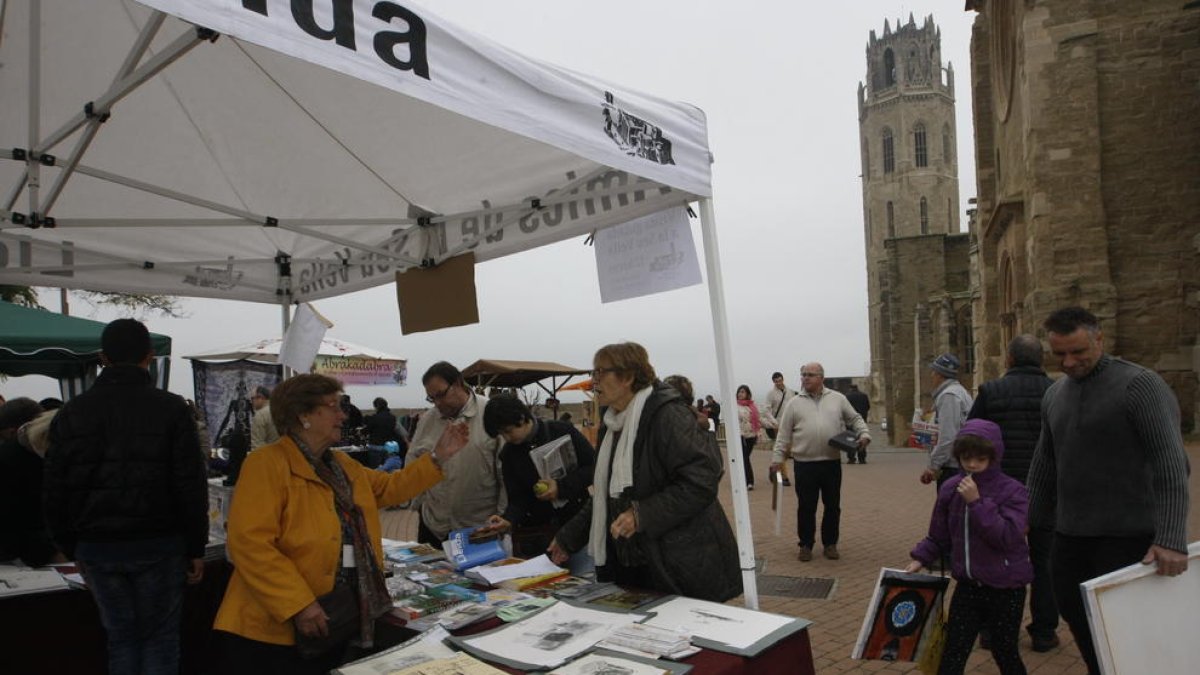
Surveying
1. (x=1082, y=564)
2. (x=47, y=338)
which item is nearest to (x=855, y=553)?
(x=1082, y=564)

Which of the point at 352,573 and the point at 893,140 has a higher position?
the point at 893,140

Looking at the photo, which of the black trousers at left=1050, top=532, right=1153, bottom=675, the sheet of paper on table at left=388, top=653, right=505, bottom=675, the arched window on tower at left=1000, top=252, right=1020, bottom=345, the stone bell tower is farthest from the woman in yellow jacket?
the stone bell tower

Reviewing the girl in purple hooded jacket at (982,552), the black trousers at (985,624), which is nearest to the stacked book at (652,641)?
the girl in purple hooded jacket at (982,552)

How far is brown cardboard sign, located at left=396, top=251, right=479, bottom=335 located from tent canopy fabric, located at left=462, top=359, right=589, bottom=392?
12.8 meters

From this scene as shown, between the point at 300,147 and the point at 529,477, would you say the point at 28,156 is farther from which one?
the point at 529,477

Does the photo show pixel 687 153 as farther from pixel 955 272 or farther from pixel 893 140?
pixel 893 140

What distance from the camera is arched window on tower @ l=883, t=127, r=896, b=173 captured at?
75.9m

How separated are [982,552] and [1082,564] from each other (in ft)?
1.30

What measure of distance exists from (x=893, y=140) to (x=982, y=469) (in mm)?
80776

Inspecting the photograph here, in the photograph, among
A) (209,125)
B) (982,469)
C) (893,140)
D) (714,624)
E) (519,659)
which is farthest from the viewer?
(893,140)

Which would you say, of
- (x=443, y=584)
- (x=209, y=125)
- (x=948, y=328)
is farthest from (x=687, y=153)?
(x=948, y=328)

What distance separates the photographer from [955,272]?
44.7 m

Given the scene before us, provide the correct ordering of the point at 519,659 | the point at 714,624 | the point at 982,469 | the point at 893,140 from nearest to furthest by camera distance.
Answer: the point at 519,659, the point at 714,624, the point at 982,469, the point at 893,140

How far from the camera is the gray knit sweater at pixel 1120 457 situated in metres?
2.95
